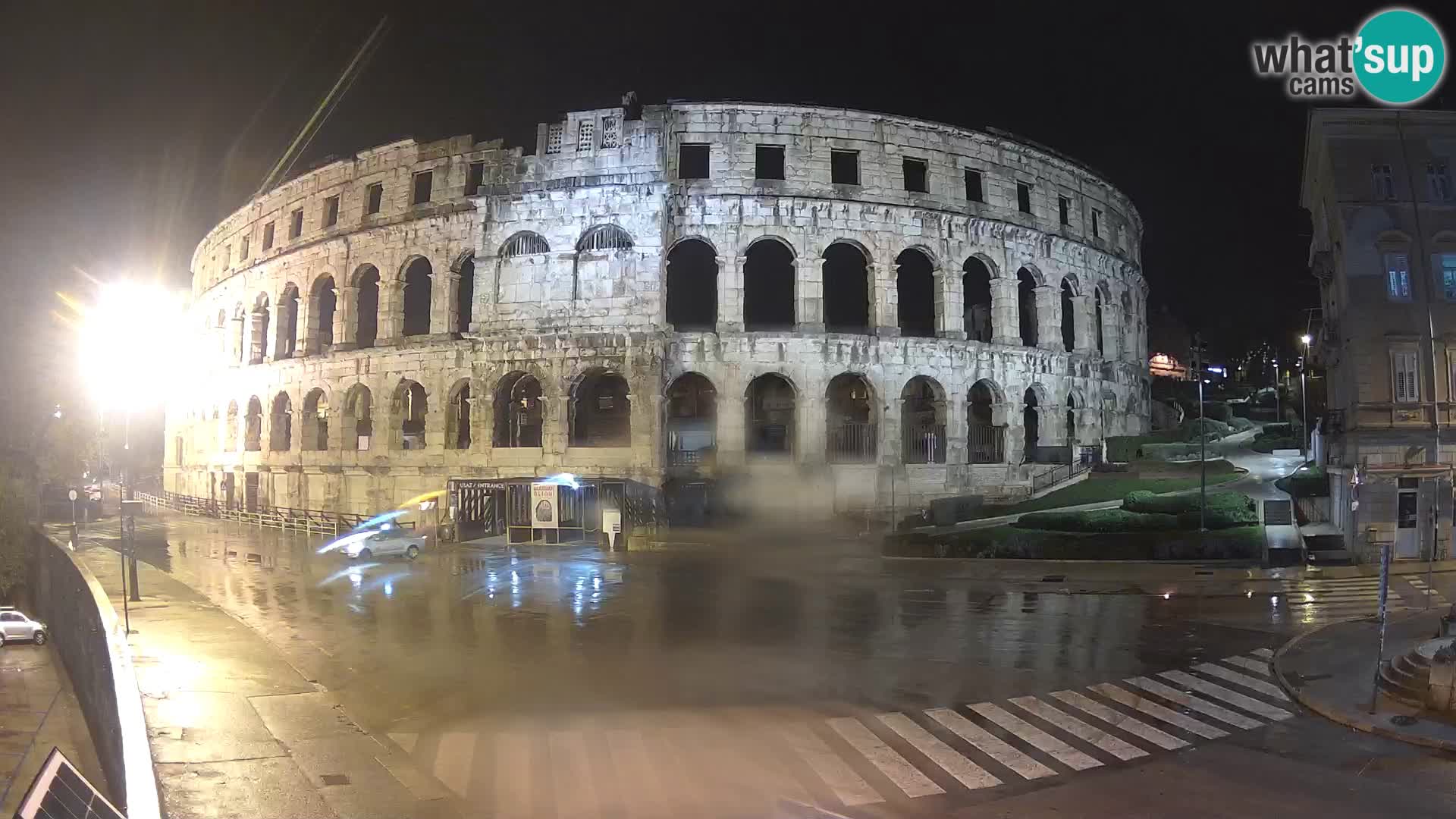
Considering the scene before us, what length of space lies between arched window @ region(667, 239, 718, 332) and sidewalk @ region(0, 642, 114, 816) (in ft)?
93.7

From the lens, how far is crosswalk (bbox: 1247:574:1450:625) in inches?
728

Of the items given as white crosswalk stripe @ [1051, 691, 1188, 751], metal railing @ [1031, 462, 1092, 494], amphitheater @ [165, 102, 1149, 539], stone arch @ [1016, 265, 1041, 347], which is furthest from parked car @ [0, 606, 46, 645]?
stone arch @ [1016, 265, 1041, 347]

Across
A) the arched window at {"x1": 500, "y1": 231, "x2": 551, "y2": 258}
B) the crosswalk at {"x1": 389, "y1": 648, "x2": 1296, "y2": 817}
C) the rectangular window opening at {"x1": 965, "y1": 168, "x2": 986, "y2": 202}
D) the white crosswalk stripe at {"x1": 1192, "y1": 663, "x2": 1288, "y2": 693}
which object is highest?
the rectangular window opening at {"x1": 965, "y1": 168, "x2": 986, "y2": 202}

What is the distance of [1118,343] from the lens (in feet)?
148

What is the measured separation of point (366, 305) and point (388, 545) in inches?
904

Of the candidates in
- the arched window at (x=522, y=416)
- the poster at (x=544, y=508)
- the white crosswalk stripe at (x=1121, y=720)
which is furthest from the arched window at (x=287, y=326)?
the white crosswalk stripe at (x=1121, y=720)

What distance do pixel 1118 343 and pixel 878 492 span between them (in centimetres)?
1941

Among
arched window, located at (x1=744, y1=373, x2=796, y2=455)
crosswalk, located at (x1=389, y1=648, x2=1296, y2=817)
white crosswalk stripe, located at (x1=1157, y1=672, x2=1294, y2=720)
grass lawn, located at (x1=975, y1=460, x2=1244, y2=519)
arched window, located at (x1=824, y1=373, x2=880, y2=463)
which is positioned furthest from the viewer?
arched window, located at (x1=744, y1=373, x2=796, y2=455)

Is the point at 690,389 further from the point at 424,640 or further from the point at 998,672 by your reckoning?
the point at 998,672

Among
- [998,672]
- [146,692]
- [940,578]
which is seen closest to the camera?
[146,692]

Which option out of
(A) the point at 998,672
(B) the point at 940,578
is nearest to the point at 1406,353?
(B) the point at 940,578

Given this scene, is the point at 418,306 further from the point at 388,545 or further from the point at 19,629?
the point at 19,629

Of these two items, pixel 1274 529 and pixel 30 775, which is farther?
pixel 1274 529

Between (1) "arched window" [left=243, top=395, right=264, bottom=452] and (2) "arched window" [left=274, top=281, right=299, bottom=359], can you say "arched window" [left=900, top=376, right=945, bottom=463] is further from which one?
(1) "arched window" [left=243, top=395, right=264, bottom=452]
